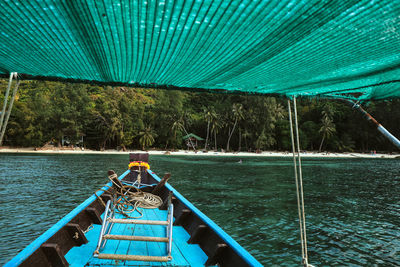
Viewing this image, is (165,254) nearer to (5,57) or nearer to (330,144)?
(5,57)

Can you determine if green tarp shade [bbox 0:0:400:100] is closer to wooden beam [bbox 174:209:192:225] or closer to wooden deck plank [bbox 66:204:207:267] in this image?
wooden deck plank [bbox 66:204:207:267]

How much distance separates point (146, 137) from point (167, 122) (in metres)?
4.88

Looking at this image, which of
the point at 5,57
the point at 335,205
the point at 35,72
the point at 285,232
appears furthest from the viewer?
the point at 335,205

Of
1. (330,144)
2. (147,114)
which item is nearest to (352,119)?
(330,144)

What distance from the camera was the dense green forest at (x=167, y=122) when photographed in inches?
1625

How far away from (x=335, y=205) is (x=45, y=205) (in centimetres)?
1166

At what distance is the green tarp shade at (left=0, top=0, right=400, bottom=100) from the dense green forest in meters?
41.9

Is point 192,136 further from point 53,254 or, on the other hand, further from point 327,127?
point 53,254

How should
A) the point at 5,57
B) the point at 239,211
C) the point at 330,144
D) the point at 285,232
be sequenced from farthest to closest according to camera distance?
the point at 330,144 → the point at 239,211 → the point at 285,232 → the point at 5,57

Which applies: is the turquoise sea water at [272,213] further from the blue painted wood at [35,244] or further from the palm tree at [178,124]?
the palm tree at [178,124]

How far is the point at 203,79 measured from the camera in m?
2.75

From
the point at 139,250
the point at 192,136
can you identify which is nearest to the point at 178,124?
the point at 192,136

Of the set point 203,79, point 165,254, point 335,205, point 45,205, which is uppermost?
point 203,79

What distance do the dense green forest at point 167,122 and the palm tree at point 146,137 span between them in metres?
0.16
